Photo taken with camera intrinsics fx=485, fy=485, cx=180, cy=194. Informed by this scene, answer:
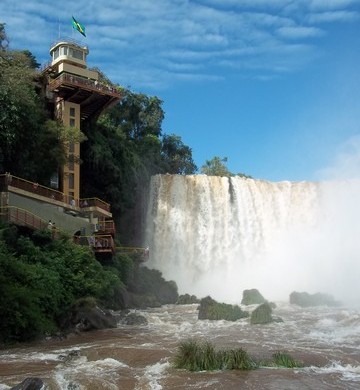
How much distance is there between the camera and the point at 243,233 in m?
37.8

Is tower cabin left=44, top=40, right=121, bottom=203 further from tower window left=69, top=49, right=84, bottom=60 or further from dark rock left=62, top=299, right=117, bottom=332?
dark rock left=62, top=299, right=117, bottom=332

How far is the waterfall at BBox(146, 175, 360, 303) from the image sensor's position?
36.5m

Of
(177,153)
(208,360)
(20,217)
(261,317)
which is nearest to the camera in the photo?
(208,360)

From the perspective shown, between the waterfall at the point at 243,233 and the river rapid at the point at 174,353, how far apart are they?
1604 centimetres

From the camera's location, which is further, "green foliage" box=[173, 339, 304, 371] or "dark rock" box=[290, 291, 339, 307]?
"dark rock" box=[290, 291, 339, 307]

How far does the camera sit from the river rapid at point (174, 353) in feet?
32.9

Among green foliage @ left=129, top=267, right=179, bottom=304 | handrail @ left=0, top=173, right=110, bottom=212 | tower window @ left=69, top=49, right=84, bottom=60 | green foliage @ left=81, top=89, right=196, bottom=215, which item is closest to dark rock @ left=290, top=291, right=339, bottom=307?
green foliage @ left=129, top=267, right=179, bottom=304

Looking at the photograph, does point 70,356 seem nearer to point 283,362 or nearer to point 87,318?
point 87,318

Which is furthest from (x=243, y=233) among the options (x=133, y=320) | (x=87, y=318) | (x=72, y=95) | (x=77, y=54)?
Result: (x=87, y=318)

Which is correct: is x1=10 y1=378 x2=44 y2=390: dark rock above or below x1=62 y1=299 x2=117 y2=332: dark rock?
below

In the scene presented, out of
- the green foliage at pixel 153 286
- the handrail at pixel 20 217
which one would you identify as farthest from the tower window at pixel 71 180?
the handrail at pixel 20 217

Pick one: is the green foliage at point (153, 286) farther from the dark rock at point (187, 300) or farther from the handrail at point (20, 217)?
the handrail at point (20, 217)

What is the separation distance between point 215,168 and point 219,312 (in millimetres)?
44865

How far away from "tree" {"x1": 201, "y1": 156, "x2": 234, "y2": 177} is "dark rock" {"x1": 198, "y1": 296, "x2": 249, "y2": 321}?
41970 millimetres
